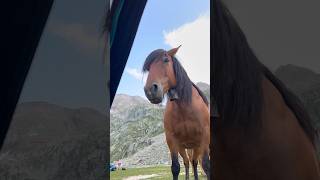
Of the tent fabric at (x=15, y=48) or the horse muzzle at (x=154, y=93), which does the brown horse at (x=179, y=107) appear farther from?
the tent fabric at (x=15, y=48)

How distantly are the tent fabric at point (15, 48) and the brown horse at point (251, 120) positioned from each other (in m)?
0.91

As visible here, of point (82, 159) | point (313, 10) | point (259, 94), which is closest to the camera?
point (259, 94)

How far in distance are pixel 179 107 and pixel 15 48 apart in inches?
35.3

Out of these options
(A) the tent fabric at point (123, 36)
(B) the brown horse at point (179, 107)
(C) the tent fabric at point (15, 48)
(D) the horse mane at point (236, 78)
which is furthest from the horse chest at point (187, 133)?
(C) the tent fabric at point (15, 48)

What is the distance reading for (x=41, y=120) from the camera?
6.26 feet

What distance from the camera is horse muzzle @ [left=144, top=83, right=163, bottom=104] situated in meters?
2.03

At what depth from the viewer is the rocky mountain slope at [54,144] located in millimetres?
1862

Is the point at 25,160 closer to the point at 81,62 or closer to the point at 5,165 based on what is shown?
the point at 5,165

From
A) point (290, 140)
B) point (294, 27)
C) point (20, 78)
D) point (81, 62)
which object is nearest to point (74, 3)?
point (81, 62)

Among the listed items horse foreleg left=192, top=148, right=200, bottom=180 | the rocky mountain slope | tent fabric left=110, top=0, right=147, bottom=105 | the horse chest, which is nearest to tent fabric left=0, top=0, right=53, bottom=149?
the rocky mountain slope

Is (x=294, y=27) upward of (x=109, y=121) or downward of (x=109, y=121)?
upward

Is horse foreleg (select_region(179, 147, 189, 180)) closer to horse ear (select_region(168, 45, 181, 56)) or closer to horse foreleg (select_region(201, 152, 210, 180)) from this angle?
horse foreleg (select_region(201, 152, 210, 180))

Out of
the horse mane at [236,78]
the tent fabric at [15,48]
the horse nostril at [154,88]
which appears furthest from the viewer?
the horse nostril at [154,88]

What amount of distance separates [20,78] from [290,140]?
1.37m
